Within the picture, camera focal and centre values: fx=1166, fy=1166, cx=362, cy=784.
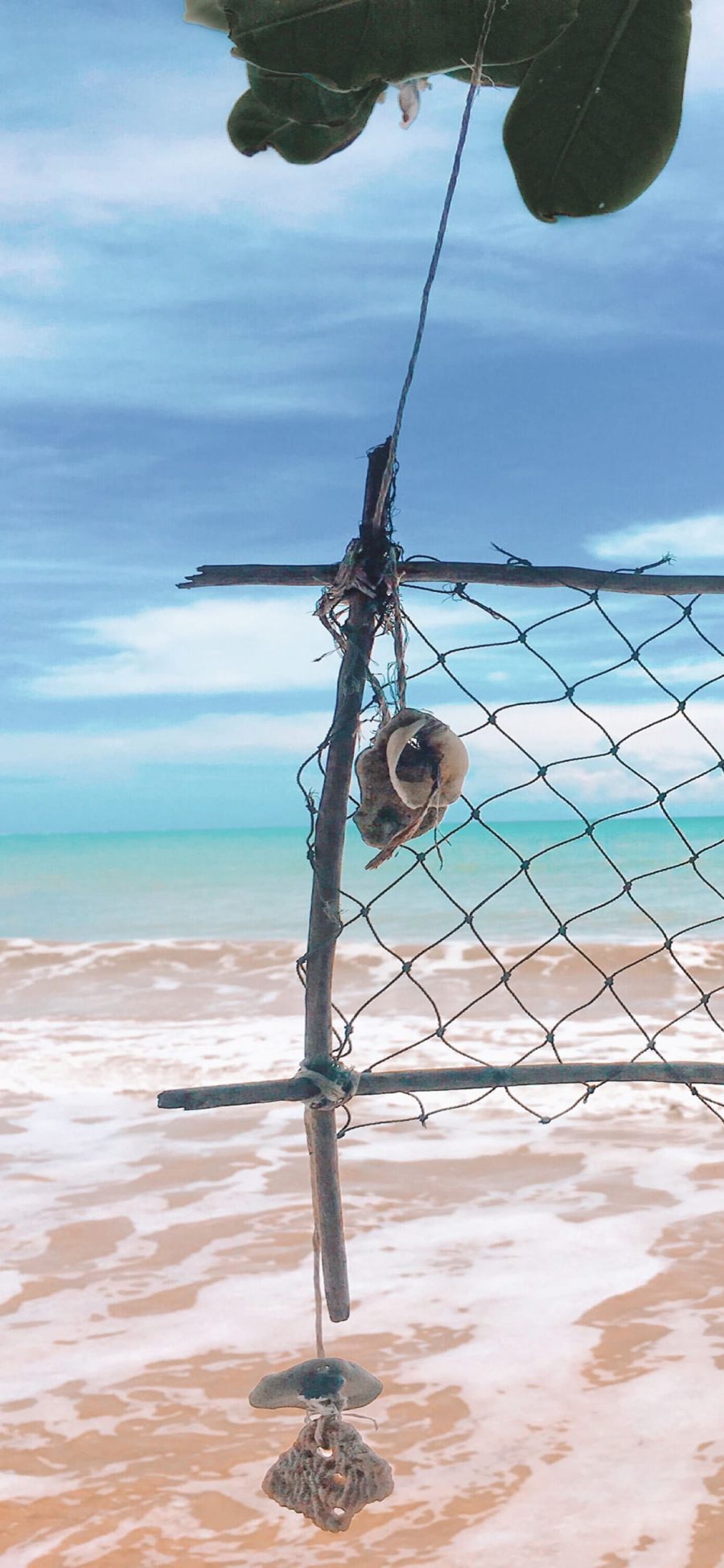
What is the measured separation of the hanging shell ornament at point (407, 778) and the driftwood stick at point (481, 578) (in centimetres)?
21

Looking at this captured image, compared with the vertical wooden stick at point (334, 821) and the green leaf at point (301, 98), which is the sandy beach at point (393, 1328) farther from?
the green leaf at point (301, 98)

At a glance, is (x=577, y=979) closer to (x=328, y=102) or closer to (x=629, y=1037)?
(x=629, y=1037)

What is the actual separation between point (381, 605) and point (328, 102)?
1.90ft

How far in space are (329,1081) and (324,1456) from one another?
0.47 m

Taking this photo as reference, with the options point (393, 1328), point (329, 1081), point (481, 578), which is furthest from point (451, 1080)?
point (393, 1328)

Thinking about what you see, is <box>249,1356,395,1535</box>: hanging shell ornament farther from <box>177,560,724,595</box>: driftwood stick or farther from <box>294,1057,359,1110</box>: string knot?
<box>177,560,724,595</box>: driftwood stick

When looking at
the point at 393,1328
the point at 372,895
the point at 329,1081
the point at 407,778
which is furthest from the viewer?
the point at 372,895

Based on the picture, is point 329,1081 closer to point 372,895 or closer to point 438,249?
point 438,249

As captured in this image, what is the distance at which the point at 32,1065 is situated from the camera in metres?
6.31

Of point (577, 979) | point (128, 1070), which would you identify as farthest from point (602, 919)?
point (128, 1070)

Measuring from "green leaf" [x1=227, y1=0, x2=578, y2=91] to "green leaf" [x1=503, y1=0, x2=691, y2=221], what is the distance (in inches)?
4.2

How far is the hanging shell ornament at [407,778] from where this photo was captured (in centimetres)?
139

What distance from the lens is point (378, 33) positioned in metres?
1.02

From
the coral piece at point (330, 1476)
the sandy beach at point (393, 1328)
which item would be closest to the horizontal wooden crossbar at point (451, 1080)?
the coral piece at point (330, 1476)
